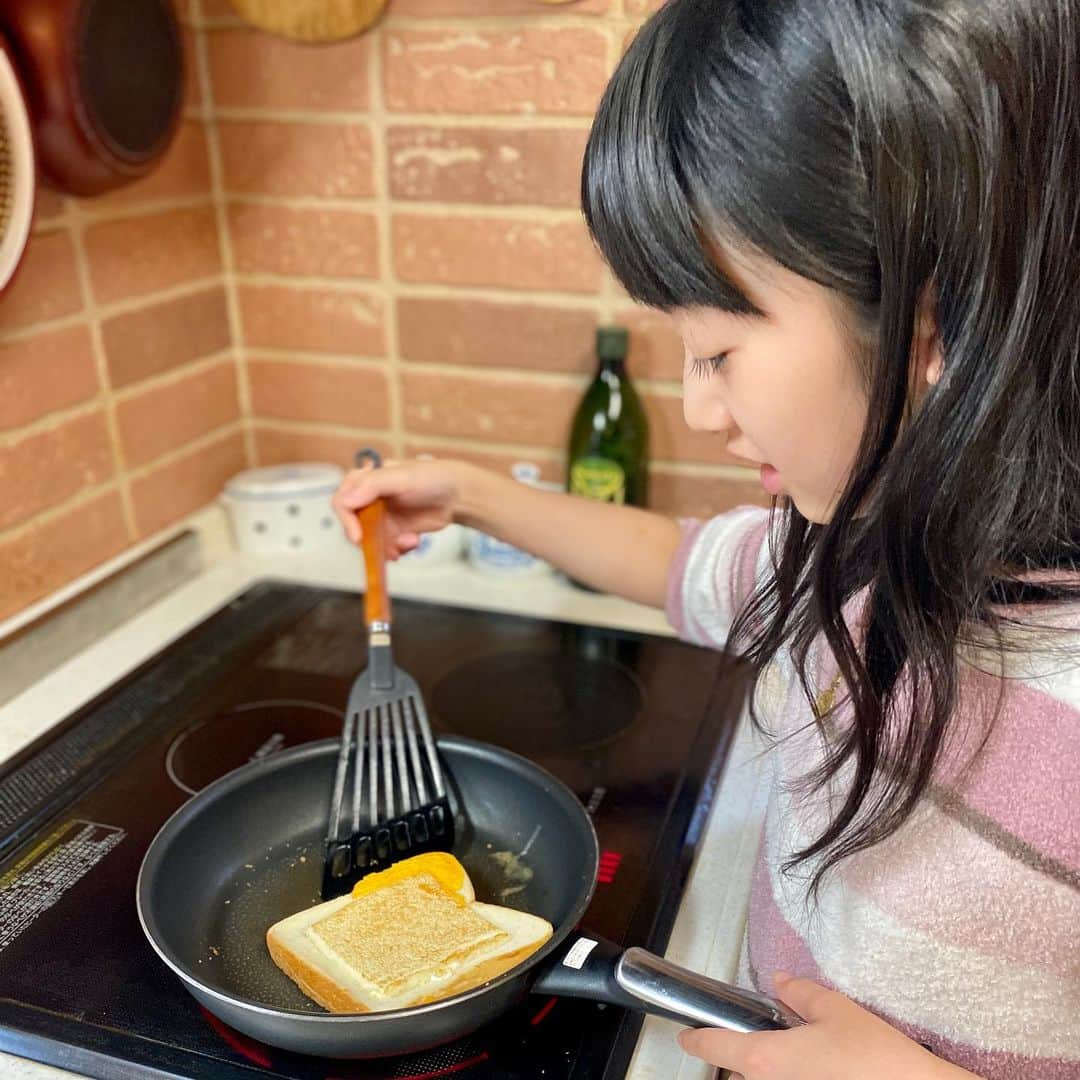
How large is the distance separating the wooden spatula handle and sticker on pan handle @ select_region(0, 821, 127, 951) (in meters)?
0.22

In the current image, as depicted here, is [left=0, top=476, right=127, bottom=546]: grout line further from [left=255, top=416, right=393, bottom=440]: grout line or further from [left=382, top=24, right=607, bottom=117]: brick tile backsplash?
[left=382, top=24, right=607, bottom=117]: brick tile backsplash

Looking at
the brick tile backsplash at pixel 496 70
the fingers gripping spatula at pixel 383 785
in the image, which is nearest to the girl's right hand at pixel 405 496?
the fingers gripping spatula at pixel 383 785

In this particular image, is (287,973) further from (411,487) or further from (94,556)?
(94,556)

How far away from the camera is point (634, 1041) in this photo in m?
0.53

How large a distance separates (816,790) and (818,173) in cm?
Answer: 32

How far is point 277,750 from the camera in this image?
762mm

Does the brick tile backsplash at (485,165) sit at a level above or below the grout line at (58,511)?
above

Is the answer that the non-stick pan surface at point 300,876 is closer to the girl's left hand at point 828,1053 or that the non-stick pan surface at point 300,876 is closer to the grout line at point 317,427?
the girl's left hand at point 828,1053

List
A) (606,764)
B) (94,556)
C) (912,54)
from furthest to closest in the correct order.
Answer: (94,556), (606,764), (912,54)

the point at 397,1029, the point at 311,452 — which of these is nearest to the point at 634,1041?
the point at 397,1029

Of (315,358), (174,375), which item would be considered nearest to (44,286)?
(174,375)

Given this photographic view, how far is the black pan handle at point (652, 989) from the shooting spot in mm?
477

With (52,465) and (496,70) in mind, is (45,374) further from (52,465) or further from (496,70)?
(496,70)

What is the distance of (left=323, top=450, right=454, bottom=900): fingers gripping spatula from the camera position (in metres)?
0.65
